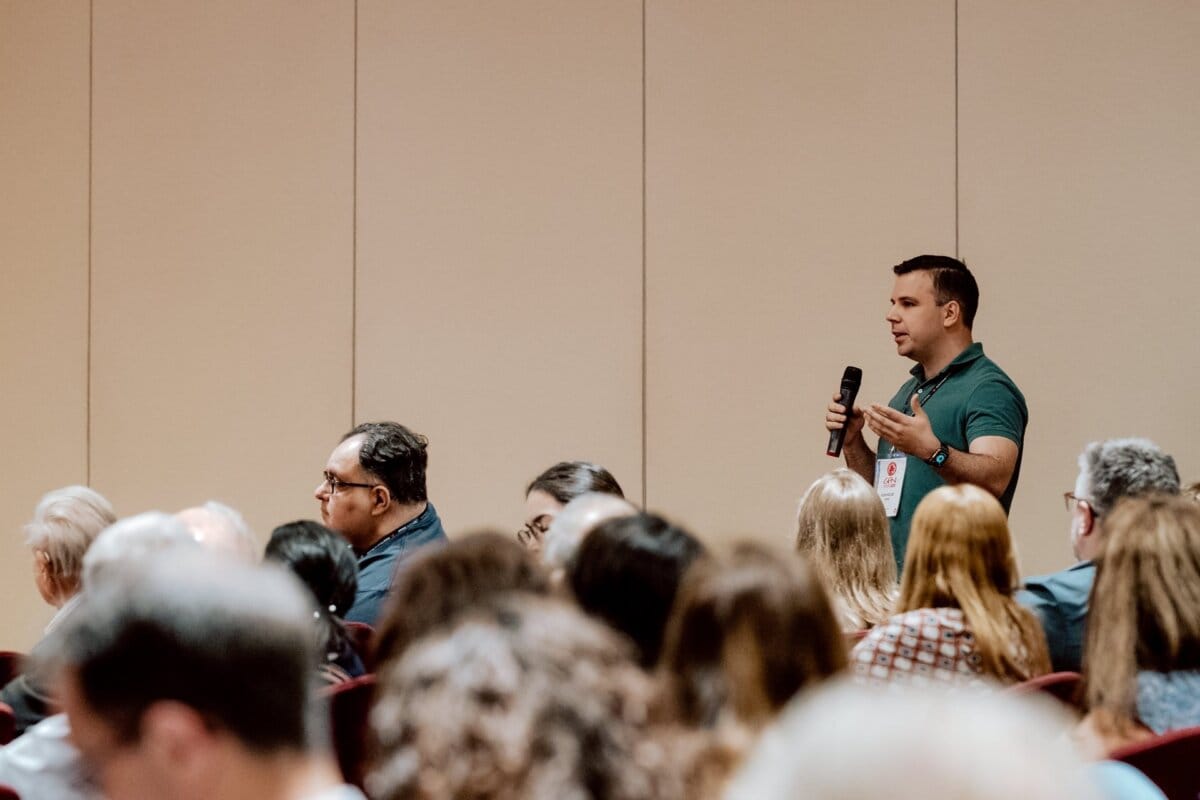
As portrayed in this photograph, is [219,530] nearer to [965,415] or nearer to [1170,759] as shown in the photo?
[1170,759]

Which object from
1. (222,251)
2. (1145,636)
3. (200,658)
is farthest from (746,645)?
(222,251)

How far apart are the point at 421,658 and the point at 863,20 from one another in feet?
16.9

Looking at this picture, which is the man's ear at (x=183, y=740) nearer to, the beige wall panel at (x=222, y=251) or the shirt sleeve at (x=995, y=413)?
the shirt sleeve at (x=995, y=413)

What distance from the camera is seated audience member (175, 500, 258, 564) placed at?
2.92 m

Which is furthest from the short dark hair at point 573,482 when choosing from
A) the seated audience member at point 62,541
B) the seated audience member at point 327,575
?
the seated audience member at point 62,541

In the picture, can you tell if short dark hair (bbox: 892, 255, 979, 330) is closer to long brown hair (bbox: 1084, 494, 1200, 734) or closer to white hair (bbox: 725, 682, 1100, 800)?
long brown hair (bbox: 1084, 494, 1200, 734)

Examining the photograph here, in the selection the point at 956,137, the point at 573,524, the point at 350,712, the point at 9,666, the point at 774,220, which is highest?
the point at 956,137

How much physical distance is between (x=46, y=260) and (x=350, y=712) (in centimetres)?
440

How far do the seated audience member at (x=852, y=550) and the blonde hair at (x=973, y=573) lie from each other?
0.62 metres

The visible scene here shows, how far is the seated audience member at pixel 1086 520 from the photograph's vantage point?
2.87 metres

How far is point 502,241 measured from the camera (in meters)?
5.92

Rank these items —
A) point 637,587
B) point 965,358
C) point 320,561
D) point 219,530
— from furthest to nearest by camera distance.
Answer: point 965,358
point 219,530
point 320,561
point 637,587

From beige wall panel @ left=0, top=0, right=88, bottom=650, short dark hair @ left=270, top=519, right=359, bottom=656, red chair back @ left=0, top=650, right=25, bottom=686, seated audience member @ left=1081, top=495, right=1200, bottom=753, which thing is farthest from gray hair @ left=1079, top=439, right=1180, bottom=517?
beige wall panel @ left=0, top=0, right=88, bottom=650

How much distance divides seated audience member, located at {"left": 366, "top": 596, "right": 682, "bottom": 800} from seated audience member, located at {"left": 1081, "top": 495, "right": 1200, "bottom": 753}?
3.86 ft
